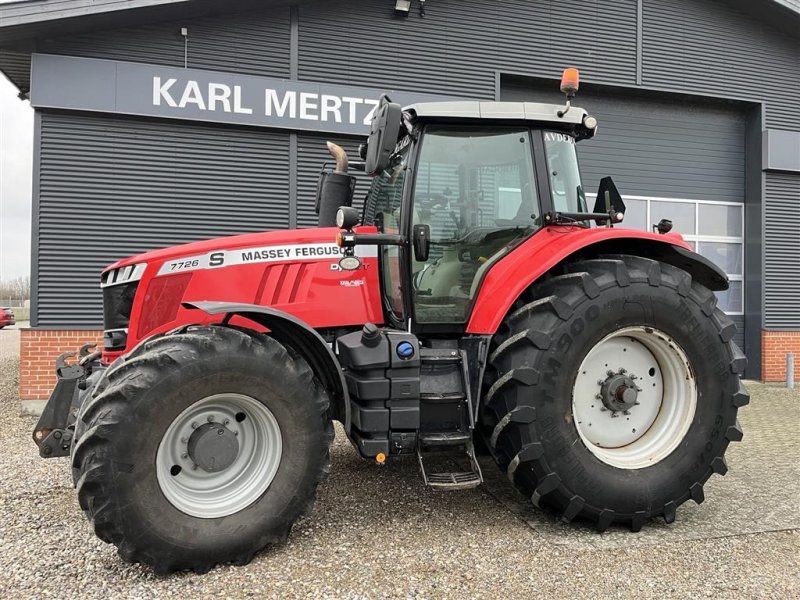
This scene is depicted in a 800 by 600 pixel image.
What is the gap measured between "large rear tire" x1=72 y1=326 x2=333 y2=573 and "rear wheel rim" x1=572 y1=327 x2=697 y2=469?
1.60 meters

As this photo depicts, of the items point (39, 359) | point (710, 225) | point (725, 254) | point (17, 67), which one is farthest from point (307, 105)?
point (725, 254)

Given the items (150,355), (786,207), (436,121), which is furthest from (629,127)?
(150,355)

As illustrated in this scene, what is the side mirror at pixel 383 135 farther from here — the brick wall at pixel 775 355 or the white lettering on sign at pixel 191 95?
the brick wall at pixel 775 355

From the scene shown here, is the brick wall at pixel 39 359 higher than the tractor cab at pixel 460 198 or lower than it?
lower

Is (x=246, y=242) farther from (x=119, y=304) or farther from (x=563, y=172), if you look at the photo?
(x=563, y=172)

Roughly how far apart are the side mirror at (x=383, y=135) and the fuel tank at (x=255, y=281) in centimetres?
61

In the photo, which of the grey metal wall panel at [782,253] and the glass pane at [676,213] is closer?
the glass pane at [676,213]

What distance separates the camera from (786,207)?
999 cm

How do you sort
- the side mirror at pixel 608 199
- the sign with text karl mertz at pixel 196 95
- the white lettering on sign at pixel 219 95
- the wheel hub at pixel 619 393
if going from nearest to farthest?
1. the wheel hub at pixel 619 393
2. the side mirror at pixel 608 199
3. the sign with text karl mertz at pixel 196 95
4. the white lettering on sign at pixel 219 95

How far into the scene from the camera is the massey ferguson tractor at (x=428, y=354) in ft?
9.00

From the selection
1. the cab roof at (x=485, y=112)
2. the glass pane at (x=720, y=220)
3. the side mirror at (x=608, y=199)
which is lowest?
the side mirror at (x=608, y=199)

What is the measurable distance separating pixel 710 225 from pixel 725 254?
64 cm

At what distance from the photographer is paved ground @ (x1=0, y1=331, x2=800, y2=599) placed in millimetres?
2584

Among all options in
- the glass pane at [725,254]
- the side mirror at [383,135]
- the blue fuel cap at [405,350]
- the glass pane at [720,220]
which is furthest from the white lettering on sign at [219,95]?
the glass pane at [725,254]
